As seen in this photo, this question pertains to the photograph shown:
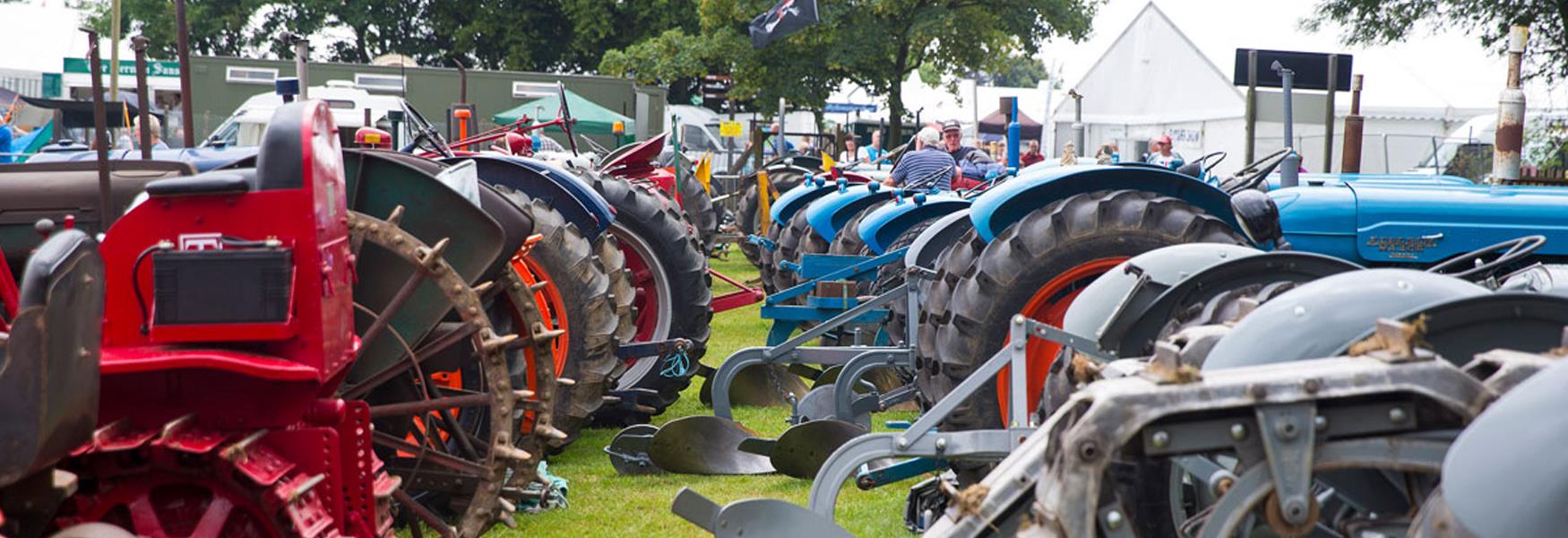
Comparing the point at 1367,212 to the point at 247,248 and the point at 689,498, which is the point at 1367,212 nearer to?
the point at 689,498

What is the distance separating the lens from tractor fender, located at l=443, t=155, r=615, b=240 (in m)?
6.84

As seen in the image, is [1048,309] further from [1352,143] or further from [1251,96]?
[1352,143]

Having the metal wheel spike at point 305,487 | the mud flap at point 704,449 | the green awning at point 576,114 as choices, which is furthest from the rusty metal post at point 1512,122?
the green awning at point 576,114

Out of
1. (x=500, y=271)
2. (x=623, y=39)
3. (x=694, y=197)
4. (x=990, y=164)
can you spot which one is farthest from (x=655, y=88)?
(x=500, y=271)

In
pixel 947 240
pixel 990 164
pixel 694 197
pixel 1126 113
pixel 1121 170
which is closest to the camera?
pixel 1121 170

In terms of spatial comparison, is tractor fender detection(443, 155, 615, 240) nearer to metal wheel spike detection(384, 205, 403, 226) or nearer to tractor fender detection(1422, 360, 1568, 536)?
metal wheel spike detection(384, 205, 403, 226)

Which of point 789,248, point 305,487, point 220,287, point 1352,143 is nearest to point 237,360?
point 220,287

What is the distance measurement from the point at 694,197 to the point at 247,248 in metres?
13.1

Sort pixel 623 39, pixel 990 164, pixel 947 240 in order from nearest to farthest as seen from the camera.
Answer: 1. pixel 947 240
2. pixel 990 164
3. pixel 623 39

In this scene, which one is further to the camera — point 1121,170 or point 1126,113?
point 1126,113

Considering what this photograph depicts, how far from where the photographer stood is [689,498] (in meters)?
3.47

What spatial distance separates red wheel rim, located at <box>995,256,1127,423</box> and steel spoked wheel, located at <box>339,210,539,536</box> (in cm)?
160

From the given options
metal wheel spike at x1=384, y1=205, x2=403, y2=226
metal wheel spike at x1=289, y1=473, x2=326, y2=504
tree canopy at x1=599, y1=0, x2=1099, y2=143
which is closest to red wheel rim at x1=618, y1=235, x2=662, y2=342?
metal wheel spike at x1=384, y1=205, x2=403, y2=226

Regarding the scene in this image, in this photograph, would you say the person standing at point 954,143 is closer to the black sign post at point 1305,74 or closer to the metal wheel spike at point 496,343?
the black sign post at point 1305,74
